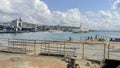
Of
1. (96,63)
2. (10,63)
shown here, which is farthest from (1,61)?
(96,63)

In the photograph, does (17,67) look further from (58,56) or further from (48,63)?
(58,56)

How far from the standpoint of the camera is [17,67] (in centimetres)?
1544

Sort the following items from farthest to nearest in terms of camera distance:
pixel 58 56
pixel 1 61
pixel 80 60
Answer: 1. pixel 58 56
2. pixel 80 60
3. pixel 1 61

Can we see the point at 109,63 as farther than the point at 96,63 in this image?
Yes

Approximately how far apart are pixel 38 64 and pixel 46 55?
433 cm

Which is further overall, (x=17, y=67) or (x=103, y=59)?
(x=103, y=59)

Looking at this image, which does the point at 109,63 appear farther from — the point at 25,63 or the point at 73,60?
the point at 25,63

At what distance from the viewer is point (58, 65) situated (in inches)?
636

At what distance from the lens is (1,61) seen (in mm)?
16625

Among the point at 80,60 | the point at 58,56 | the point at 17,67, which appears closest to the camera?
the point at 17,67

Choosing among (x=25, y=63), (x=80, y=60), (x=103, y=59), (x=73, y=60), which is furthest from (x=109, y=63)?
(x=25, y=63)

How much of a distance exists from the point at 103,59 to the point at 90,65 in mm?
2390

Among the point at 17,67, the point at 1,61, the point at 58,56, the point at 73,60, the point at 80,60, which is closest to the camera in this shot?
the point at 73,60

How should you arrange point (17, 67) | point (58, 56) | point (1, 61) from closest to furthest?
point (17, 67) → point (1, 61) → point (58, 56)
